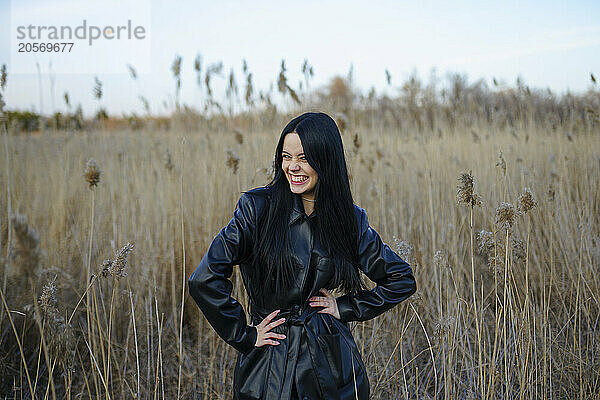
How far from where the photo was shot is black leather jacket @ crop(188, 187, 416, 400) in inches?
47.0

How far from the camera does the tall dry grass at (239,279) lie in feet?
6.19

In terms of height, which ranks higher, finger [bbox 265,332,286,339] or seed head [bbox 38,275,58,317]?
seed head [bbox 38,275,58,317]

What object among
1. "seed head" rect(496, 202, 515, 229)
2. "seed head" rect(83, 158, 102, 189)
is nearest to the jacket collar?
"seed head" rect(496, 202, 515, 229)

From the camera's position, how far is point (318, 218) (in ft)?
4.23

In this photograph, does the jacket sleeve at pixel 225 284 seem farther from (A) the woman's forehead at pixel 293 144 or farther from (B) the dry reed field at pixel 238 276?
(B) the dry reed field at pixel 238 276

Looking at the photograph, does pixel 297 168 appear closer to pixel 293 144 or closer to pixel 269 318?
pixel 293 144

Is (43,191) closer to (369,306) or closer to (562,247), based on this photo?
(369,306)

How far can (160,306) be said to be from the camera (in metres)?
2.49

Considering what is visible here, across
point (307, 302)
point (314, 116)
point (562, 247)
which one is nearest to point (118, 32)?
point (314, 116)

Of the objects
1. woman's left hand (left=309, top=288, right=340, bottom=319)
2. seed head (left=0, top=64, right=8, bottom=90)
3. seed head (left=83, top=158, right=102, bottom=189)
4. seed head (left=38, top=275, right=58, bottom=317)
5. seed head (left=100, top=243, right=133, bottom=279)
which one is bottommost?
woman's left hand (left=309, top=288, right=340, bottom=319)

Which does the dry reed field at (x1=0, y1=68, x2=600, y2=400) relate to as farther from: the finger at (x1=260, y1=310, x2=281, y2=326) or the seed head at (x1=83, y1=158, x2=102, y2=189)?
the finger at (x1=260, y1=310, x2=281, y2=326)

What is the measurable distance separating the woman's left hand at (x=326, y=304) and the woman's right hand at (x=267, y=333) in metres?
0.11

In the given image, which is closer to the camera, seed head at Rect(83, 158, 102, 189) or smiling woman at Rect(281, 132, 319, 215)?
smiling woman at Rect(281, 132, 319, 215)

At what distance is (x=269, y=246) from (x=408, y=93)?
130 inches
